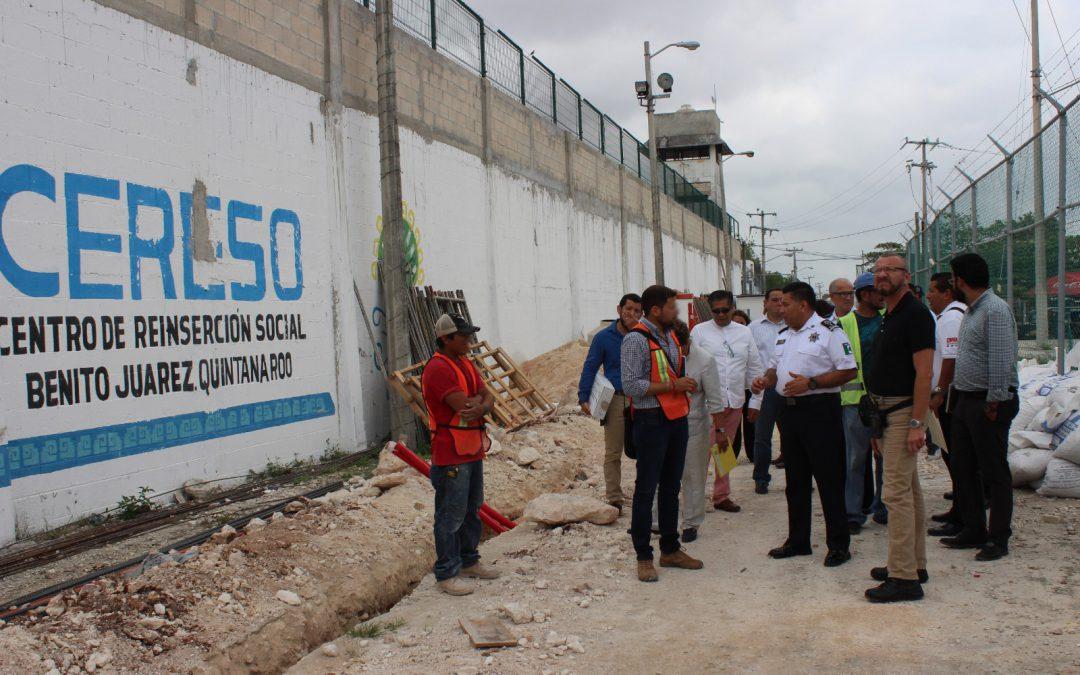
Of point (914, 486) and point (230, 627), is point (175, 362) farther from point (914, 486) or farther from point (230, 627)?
point (914, 486)

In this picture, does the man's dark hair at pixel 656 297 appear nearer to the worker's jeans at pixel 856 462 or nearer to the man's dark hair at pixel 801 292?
the man's dark hair at pixel 801 292

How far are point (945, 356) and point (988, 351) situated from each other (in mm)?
1220

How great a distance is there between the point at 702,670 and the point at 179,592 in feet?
9.54

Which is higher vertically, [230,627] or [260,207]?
[260,207]

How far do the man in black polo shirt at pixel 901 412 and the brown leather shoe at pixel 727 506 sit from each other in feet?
7.33

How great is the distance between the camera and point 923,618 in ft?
15.2

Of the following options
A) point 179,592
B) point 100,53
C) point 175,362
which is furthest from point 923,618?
point 100,53

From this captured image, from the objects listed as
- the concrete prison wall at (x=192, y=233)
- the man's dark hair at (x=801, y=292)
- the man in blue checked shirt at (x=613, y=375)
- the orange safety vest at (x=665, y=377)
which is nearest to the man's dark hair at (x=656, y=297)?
the orange safety vest at (x=665, y=377)

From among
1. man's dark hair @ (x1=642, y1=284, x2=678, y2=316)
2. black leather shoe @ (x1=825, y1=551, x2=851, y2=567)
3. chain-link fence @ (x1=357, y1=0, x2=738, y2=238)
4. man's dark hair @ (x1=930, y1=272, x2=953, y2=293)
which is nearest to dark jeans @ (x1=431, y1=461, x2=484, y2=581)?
man's dark hair @ (x1=642, y1=284, x2=678, y2=316)

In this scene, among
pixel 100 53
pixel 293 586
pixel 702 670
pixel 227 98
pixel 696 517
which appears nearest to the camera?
pixel 702 670

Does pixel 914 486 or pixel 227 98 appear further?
pixel 227 98

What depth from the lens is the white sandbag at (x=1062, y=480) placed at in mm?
7151

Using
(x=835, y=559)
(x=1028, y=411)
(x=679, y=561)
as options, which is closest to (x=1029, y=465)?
(x=1028, y=411)

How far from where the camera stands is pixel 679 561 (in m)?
5.86
